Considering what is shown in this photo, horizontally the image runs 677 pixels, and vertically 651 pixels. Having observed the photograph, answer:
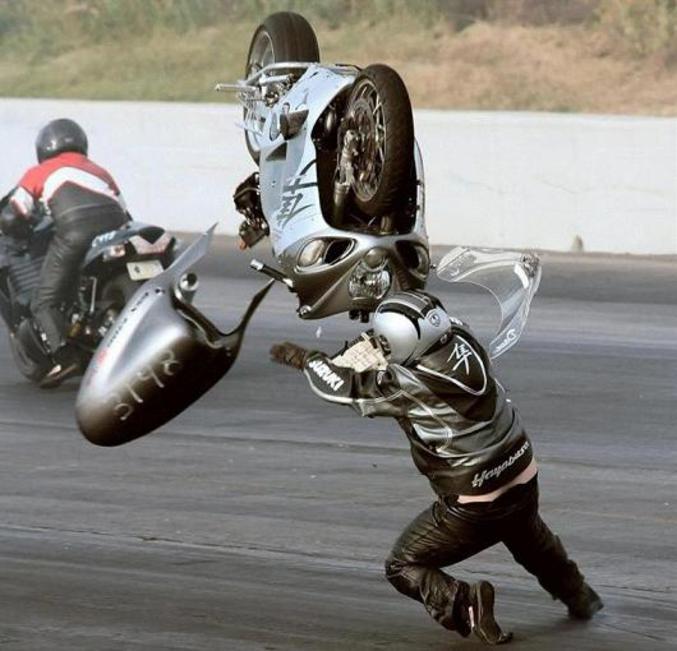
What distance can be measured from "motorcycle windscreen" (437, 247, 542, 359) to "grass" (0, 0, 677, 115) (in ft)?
51.3

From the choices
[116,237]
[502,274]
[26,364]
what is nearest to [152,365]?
[502,274]

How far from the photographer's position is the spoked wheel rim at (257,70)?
8.64 m

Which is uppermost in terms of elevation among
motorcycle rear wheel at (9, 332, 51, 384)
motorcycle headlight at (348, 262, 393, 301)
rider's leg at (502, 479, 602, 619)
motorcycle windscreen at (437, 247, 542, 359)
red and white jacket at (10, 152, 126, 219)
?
motorcycle headlight at (348, 262, 393, 301)

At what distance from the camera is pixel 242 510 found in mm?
9922

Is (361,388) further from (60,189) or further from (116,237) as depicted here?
(60,189)

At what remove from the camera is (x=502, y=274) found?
810 cm

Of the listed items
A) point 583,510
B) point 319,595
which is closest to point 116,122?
point 583,510

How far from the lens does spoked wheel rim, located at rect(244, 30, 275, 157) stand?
864 cm

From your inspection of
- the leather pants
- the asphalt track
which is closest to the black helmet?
the asphalt track

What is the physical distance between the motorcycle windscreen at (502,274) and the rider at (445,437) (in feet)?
2.32

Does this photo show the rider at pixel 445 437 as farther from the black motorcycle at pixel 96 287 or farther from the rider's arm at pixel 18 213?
the rider's arm at pixel 18 213

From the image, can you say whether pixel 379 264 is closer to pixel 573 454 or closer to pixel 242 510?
pixel 242 510

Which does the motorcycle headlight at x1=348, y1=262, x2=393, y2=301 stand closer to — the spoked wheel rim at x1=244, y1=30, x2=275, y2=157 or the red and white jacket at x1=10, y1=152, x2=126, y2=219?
the spoked wheel rim at x1=244, y1=30, x2=275, y2=157

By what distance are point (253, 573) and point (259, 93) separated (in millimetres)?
2022
